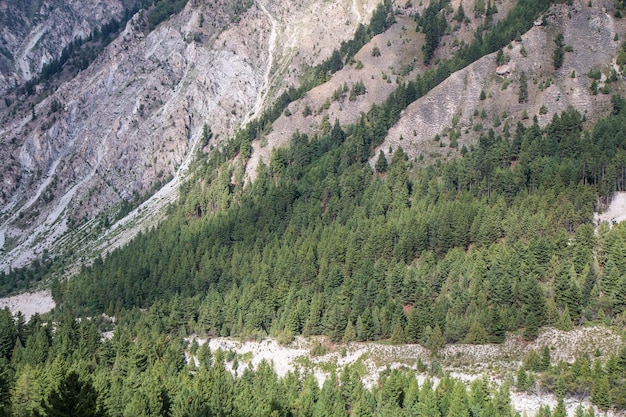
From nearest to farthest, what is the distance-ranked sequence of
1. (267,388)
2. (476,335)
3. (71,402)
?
(71,402) < (267,388) < (476,335)

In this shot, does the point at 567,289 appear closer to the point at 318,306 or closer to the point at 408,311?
the point at 408,311

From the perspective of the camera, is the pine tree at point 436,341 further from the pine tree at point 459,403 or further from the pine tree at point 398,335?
the pine tree at point 459,403

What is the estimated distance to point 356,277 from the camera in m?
120

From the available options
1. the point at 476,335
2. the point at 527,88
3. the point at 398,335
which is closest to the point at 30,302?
the point at 398,335

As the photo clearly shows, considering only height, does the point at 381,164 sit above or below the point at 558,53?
below

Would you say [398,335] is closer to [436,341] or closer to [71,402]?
[436,341]

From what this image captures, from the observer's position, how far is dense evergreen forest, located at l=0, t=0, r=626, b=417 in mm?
85562

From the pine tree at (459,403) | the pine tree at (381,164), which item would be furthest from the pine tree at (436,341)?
the pine tree at (381,164)

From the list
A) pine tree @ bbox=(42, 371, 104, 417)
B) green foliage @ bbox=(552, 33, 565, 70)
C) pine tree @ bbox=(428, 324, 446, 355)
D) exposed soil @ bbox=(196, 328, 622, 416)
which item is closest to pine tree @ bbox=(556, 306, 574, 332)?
exposed soil @ bbox=(196, 328, 622, 416)

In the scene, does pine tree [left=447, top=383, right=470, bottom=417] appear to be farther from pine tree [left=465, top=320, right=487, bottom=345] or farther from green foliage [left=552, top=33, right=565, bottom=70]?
green foliage [left=552, top=33, right=565, bottom=70]

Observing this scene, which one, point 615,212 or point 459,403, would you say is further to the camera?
point 615,212

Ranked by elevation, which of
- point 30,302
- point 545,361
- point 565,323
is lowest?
point 545,361

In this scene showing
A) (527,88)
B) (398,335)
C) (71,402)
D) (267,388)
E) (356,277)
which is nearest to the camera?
(71,402)

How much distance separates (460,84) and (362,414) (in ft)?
350
